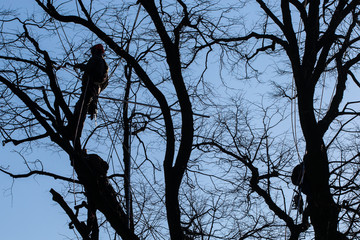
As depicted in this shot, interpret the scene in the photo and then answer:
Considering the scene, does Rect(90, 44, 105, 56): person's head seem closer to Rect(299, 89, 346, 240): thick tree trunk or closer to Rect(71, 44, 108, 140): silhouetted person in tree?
Rect(71, 44, 108, 140): silhouetted person in tree

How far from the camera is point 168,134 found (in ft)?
19.2

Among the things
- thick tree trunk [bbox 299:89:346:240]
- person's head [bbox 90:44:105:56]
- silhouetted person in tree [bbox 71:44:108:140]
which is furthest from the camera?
person's head [bbox 90:44:105:56]

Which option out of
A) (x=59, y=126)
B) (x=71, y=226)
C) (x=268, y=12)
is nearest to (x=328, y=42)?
(x=268, y=12)

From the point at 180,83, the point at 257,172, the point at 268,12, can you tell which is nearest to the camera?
the point at 180,83

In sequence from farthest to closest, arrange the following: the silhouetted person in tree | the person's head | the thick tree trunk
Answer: the person's head < the silhouetted person in tree < the thick tree trunk

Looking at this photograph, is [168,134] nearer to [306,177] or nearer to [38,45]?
[306,177]

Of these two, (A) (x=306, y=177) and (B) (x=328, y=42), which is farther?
(B) (x=328, y=42)

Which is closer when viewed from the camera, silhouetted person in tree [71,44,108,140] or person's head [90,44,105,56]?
silhouetted person in tree [71,44,108,140]

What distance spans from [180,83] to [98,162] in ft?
5.85

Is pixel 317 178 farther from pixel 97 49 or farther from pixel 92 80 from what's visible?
pixel 97 49

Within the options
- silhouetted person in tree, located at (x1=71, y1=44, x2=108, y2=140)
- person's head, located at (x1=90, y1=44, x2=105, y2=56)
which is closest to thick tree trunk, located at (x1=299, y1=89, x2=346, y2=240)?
silhouetted person in tree, located at (x1=71, y1=44, x2=108, y2=140)

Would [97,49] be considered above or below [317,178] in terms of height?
above

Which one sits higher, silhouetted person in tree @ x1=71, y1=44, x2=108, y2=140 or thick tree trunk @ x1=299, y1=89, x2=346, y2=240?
silhouetted person in tree @ x1=71, y1=44, x2=108, y2=140

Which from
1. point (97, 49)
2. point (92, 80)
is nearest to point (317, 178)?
point (92, 80)
